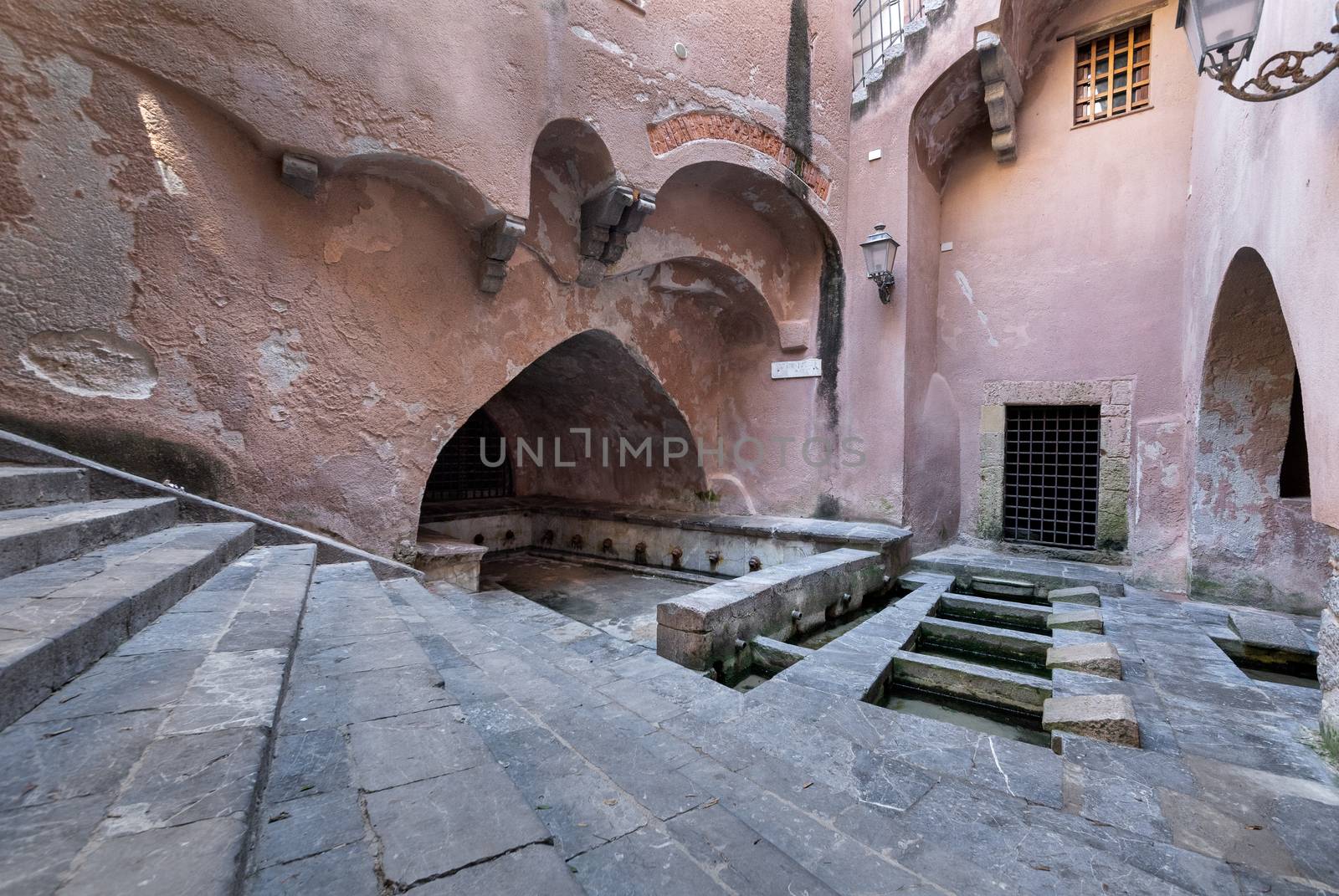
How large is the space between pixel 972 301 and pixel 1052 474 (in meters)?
2.30

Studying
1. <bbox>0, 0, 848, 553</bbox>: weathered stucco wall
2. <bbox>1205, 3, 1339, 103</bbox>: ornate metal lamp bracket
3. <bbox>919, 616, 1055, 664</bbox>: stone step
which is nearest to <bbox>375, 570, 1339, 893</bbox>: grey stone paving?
Answer: <bbox>919, 616, 1055, 664</bbox>: stone step

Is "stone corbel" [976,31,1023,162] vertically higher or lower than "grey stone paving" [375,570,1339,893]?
higher

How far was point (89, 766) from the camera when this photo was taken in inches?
44.7

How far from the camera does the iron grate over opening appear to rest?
6.49 metres

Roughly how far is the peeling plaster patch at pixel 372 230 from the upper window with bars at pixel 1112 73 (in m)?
7.43

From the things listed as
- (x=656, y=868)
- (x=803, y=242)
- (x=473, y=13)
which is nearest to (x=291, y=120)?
(x=473, y=13)

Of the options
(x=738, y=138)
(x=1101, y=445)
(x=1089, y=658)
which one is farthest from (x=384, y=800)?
(x=1101, y=445)

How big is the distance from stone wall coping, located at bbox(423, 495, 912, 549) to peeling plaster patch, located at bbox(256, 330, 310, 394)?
13.7ft

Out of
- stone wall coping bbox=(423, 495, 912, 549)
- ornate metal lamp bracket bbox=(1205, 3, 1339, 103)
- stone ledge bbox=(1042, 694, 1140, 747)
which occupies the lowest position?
→ stone ledge bbox=(1042, 694, 1140, 747)

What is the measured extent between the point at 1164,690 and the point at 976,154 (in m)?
6.55

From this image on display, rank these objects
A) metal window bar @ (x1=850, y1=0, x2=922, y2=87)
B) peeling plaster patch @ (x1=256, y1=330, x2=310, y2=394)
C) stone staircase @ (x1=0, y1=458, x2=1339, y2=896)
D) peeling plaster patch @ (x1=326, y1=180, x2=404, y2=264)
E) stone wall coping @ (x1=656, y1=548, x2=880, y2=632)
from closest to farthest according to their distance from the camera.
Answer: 1. stone staircase @ (x1=0, y1=458, x2=1339, y2=896)
2. stone wall coping @ (x1=656, y1=548, x2=880, y2=632)
3. peeling plaster patch @ (x1=256, y1=330, x2=310, y2=394)
4. peeling plaster patch @ (x1=326, y1=180, x2=404, y2=264)
5. metal window bar @ (x1=850, y1=0, x2=922, y2=87)

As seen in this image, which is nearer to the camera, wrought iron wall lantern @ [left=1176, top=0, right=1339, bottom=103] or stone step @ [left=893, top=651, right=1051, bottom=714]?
wrought iron wall lantern @ [left=1176, top=0, right=1339, bottom=103]

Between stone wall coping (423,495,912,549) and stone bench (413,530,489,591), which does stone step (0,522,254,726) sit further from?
stone wall coping (423,495,912,549)

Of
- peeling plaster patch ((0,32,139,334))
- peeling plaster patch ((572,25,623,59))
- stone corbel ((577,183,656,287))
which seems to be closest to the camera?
peeling plaster patch ((0,32,139,334))
